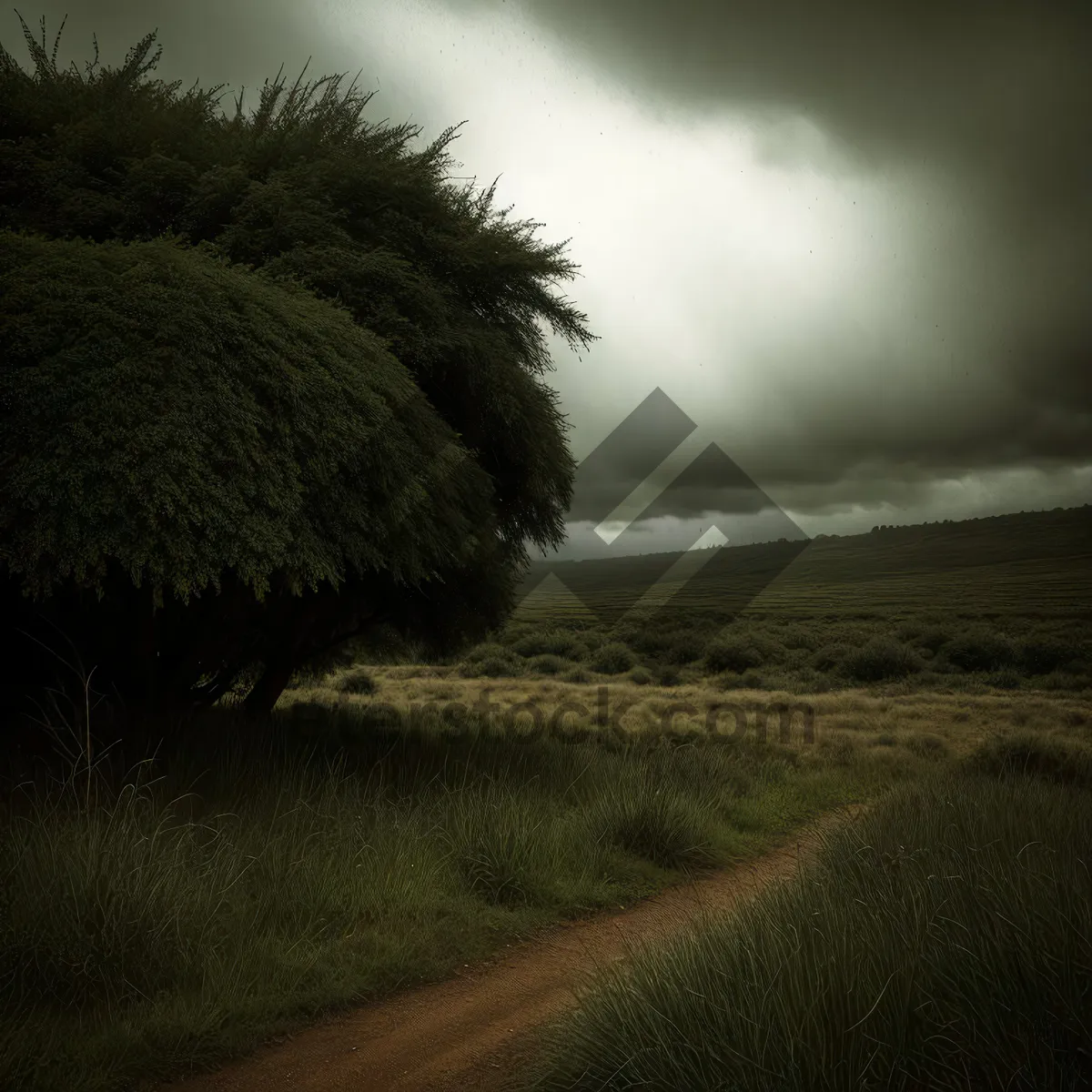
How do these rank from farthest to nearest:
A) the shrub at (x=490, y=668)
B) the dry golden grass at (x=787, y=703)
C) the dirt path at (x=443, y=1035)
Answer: the shrub at (x=490, y=668) < the dry golden grass at (x=787, y=703) < the dirt path at (x=443, y=1035)

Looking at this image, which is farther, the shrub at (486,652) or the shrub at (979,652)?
the shrub at (486,652)

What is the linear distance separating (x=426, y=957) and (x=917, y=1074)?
309 centimetres

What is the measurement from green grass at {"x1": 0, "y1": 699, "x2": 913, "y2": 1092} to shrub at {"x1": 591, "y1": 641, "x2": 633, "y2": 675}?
25448 mm

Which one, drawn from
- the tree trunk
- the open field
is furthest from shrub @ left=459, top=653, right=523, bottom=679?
the tree trunk

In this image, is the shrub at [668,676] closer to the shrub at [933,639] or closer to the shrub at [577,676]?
the shrub at [577,676]

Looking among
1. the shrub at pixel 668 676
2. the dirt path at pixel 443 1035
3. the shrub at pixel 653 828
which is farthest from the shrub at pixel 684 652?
the dirt path at pixel 443 1035

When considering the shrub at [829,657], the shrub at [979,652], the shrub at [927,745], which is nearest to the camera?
the shrub at [927,745]

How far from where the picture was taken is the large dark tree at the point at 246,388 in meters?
6.22

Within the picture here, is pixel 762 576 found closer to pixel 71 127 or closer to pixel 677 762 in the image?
pixel 677 762

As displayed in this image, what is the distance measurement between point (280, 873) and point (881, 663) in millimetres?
31927

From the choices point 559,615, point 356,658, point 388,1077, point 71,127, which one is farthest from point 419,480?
point 559,615

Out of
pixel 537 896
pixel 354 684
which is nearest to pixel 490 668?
pixel 354 684

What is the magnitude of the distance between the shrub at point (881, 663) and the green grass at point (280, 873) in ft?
81.7

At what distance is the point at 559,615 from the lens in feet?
196
